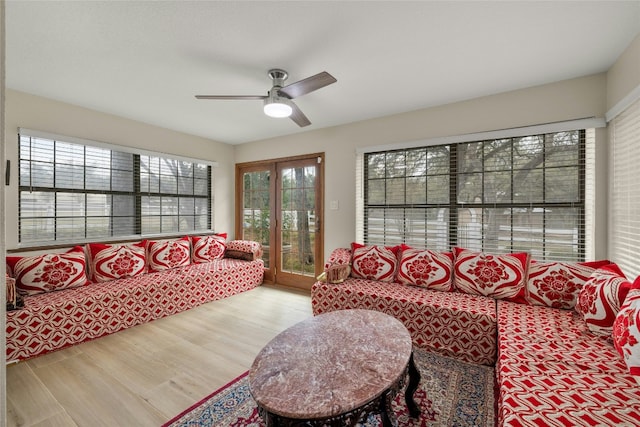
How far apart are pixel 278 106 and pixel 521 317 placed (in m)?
2.58

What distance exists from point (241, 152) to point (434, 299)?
401 centimetres

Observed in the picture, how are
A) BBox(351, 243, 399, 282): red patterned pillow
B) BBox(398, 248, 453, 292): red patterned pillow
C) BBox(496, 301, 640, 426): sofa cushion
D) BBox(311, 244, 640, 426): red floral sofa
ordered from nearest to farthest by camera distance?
BBox(496, 301, 640, 426): sofa cushion, BBox(311, 244, 640, 426): red floral sofa, BBox(398, 248, 453, 292): red patterned pillow, BBox(351, 243, 399, 282): red patterned pillow

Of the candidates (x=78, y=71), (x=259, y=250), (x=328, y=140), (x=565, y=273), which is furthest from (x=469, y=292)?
(x=78, y=71)

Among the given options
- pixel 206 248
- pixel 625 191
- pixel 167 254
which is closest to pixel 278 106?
pixel 167 254

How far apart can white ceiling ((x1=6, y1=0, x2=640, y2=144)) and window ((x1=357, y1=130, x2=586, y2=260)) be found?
2.13ft

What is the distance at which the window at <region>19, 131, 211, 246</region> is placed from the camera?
9.58 feet

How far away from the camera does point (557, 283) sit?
7.32 feet

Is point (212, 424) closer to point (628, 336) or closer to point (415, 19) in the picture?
point (628, 336)

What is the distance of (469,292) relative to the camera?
258 centimetres

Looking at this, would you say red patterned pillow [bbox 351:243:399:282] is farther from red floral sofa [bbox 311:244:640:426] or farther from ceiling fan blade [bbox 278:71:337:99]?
ceiling fan blade [bbox 278:71:337:99]

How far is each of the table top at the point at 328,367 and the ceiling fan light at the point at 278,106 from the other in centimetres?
174

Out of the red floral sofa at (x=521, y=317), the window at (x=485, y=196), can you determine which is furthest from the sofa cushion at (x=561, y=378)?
the window at (x=485, y=196)

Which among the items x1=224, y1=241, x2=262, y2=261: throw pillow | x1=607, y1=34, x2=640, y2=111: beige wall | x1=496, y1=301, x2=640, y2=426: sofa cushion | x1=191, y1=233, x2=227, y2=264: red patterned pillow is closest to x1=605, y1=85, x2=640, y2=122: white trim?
x1=607, y1=34, x2=640, y2=111: beige wall

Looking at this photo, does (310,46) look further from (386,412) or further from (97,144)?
(97,144)
